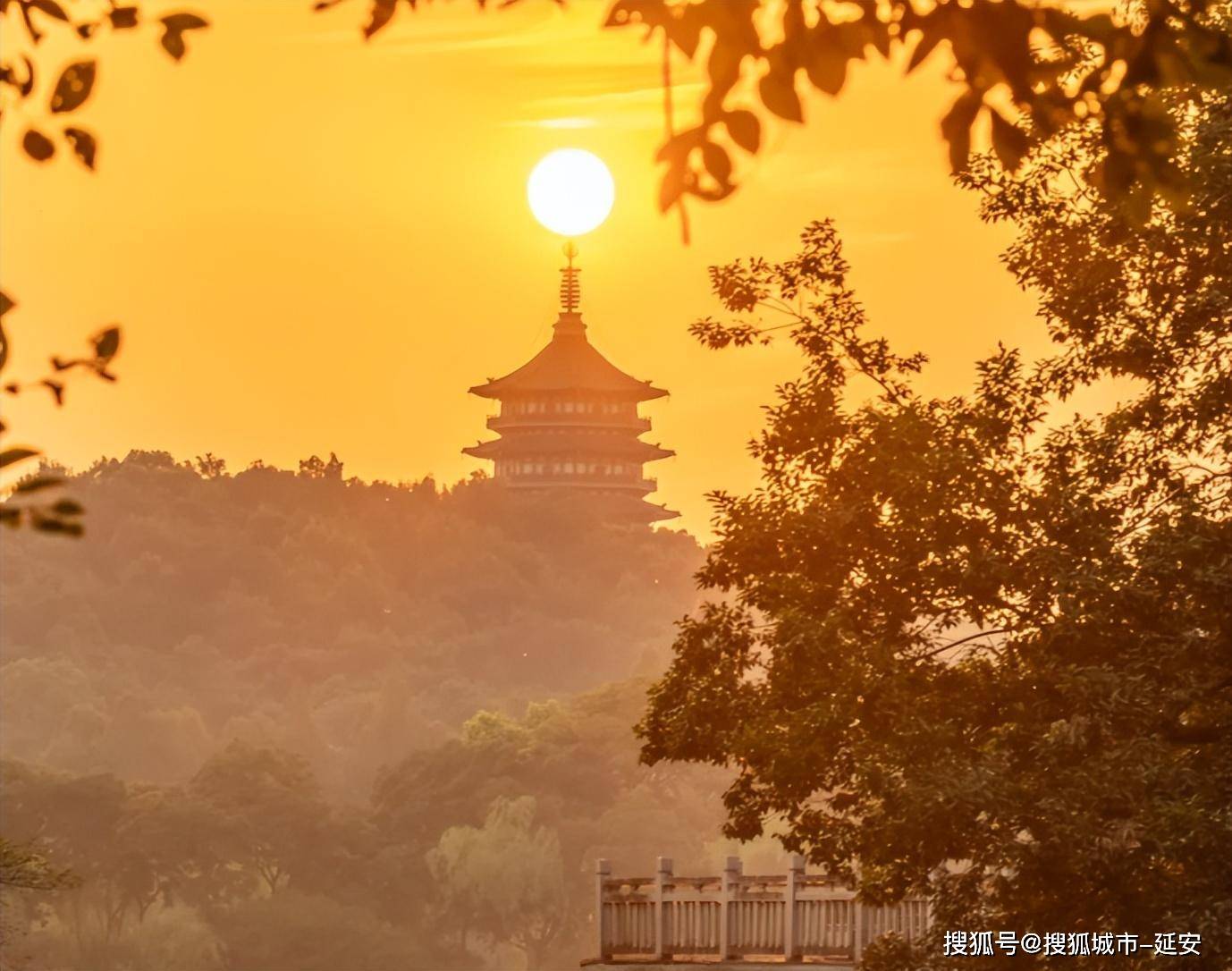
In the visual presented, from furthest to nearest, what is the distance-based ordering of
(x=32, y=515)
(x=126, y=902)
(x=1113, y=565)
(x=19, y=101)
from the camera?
(x=126, y=902) < (x=1113, y=565) < (x=19, y=101) < (x=32, y=515)

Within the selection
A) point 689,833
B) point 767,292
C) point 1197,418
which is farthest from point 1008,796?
point 689,833

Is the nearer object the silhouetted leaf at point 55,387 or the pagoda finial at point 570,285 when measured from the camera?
the silhouetted leaf at point 55,387

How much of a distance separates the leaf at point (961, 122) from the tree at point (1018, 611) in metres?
7.05

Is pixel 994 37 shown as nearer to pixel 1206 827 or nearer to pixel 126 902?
pixel 1206 827

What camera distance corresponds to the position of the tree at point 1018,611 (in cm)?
1170

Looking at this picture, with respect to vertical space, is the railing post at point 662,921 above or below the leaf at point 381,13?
below

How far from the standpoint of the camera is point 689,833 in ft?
235

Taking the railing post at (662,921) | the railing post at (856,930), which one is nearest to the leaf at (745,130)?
the railing post at (856,930)

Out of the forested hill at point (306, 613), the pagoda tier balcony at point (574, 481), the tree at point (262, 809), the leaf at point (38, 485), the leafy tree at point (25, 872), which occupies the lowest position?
the leaf at point (38, 485)

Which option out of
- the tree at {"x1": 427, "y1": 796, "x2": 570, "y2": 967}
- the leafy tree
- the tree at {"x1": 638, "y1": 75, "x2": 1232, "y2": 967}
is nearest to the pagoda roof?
the tree at {"x1": 427, "y1": 796, "x2": 570, "y2": 967}

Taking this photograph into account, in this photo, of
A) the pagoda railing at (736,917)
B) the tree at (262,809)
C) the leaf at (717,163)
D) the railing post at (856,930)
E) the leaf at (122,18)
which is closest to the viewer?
the leaf at (717,163)

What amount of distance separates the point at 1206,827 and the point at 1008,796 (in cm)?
98

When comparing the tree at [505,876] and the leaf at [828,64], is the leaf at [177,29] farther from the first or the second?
the tree at [505,876]

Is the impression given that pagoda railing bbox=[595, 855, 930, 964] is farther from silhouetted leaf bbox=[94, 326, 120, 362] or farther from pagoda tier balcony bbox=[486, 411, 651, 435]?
pagoda tier balcony bbox=[486, 411, 651, 435]
